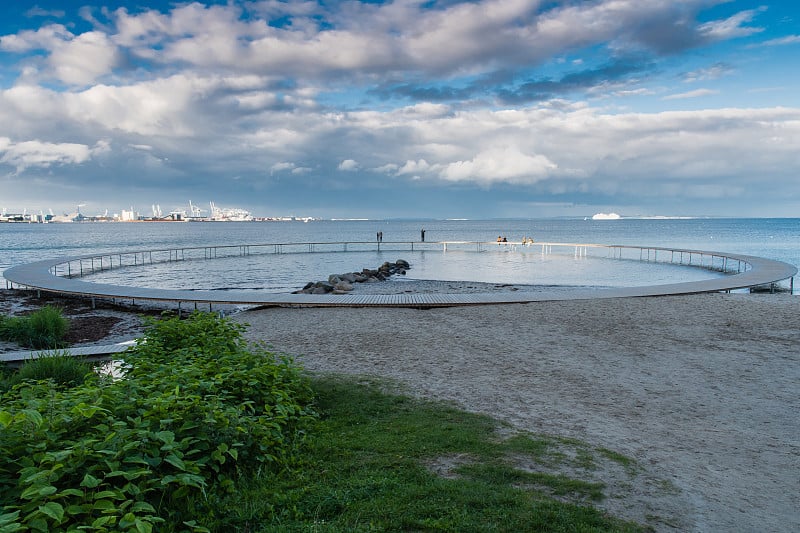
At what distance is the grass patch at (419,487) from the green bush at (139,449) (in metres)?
0.23

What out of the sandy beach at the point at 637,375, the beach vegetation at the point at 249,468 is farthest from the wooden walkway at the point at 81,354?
the beach vegetation at the point at 249,468

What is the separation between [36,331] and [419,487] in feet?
33.8

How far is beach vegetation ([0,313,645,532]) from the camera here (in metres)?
2.56

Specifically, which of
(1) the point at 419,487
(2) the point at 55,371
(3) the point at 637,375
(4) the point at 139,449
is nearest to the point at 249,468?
(4) the point at 139,449

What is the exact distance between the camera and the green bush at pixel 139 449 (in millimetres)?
2361

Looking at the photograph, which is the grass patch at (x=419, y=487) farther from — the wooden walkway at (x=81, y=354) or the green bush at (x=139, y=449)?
the wooden walkway at (x=81, y=354)

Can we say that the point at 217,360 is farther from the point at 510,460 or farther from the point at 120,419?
the point at 510,460

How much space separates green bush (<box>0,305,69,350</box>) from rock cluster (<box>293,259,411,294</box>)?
920 centimetres

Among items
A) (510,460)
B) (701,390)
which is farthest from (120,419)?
(701,390)

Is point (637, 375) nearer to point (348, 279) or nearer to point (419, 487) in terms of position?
point (419, 487)

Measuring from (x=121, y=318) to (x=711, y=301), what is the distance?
15198mm

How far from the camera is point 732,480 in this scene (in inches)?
149

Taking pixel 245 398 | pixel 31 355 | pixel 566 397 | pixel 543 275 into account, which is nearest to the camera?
pixel 245 398

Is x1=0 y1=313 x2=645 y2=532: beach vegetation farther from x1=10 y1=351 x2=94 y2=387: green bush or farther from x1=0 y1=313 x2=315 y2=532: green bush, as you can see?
x1=10 y1=351 x2=94 y2=387: green bush
